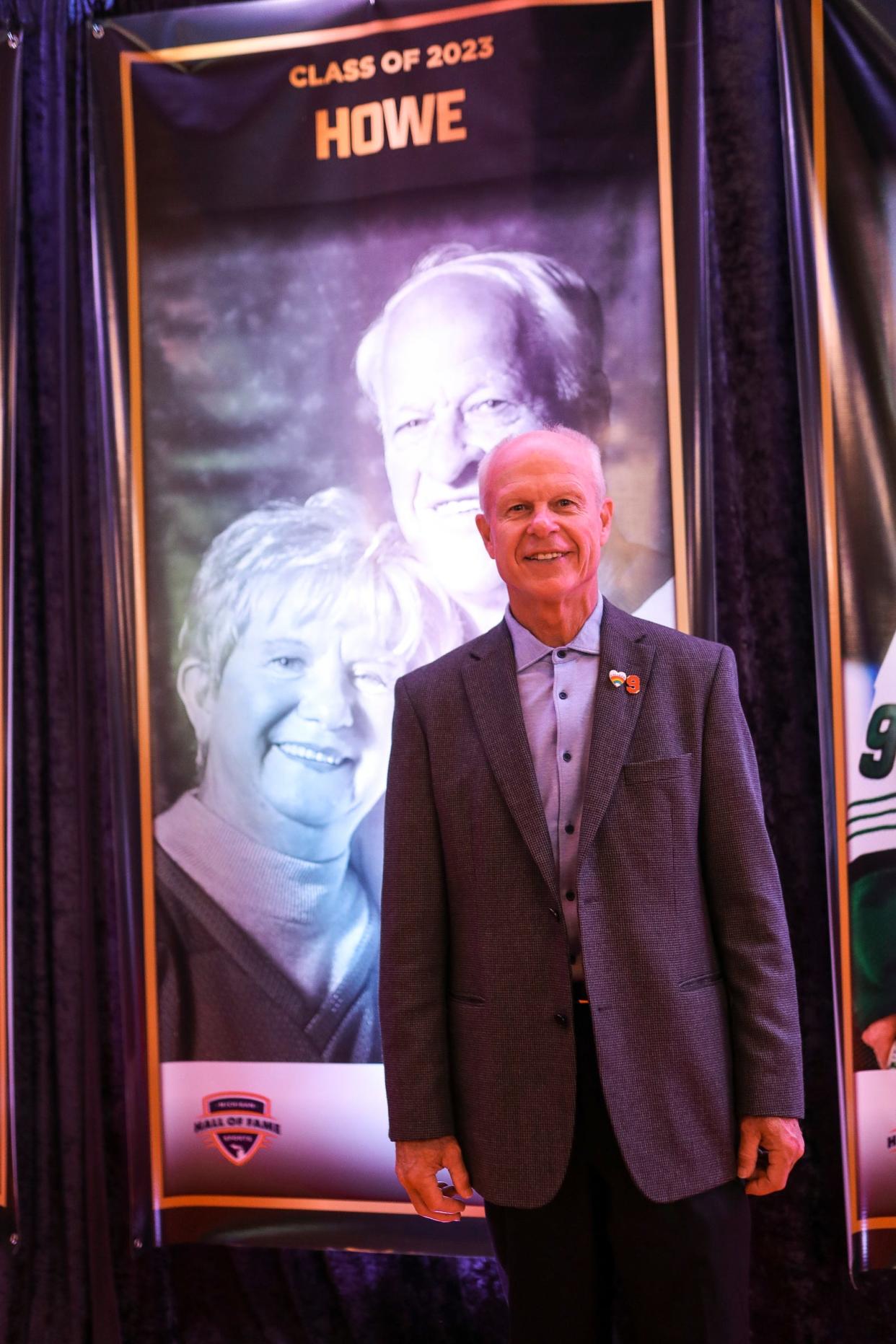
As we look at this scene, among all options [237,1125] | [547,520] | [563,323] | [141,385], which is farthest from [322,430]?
[237,1125]

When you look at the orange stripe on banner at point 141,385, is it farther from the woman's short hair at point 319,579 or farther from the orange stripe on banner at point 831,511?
the orange stripe on banner at point 831,511

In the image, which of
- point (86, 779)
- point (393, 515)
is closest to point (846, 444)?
point (393, 515)

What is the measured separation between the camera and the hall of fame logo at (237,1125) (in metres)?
2.25

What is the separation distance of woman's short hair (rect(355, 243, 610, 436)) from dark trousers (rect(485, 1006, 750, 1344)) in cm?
122

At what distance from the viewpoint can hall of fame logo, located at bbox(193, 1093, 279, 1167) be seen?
225 cm

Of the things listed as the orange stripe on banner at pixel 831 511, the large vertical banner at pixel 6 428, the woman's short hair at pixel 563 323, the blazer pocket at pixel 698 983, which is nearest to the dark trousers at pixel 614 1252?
the blazer pocket at pixel 698 983

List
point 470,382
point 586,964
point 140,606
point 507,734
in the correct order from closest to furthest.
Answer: point 586,964, point 507,734, point 470,382, point 140,606

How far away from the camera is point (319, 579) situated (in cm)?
227

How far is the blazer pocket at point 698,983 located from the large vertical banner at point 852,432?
28.1 inches

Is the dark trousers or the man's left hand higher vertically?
the man's left hand

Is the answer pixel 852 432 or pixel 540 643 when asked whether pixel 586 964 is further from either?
pixel 852 432

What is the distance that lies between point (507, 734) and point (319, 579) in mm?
915

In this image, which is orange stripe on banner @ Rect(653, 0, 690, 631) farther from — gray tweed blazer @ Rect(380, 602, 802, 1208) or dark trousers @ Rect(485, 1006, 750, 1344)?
dark trousers @ Rect(485, 1006, 750, 1344)

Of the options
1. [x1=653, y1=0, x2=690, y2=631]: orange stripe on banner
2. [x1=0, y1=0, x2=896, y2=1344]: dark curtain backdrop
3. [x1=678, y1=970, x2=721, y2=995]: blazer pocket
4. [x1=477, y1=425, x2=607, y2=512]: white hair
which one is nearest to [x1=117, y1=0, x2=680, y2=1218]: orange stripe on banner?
[x1=653, y1=0, x2=690, y2=631]: orange stripe on banner
